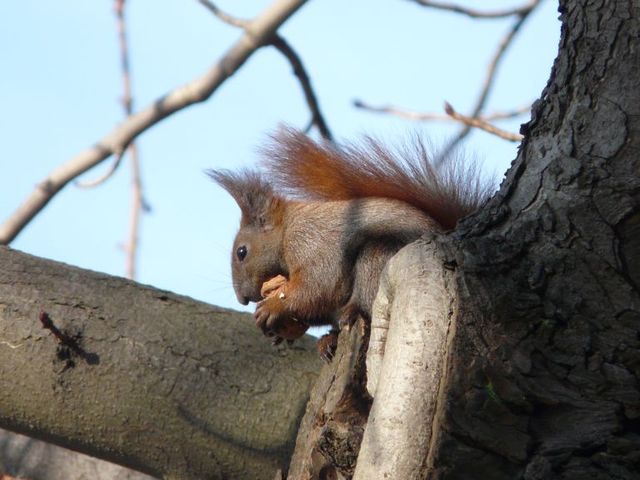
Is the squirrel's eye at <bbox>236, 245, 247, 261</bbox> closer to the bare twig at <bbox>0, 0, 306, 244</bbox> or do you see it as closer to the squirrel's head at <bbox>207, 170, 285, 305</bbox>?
the squirrel's head at <bbox>207, 170, 285, 305</bbox>

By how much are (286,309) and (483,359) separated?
1.13 metres

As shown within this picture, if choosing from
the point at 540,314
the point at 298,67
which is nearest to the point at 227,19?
the point at 298,67

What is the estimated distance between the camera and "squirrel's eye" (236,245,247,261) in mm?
3309

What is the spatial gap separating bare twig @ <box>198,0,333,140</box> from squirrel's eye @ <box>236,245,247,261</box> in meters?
0.49

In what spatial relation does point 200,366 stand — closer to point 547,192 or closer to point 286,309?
point 286,309

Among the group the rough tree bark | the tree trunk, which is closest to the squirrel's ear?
the tree trunk

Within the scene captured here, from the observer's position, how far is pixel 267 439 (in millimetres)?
2592

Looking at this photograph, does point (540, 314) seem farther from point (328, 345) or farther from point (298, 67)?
point (298, 67)

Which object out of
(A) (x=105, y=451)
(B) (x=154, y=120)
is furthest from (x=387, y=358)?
(B) (x=154, y=120)

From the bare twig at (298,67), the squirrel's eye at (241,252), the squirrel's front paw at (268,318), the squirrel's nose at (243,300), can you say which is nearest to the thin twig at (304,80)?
the bare twig at (298,67)

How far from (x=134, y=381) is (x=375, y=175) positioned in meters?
0.90

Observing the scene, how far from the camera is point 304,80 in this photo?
364 cm

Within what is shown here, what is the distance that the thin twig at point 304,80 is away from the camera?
3.50 metres

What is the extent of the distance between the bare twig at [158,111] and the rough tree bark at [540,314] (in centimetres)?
151
